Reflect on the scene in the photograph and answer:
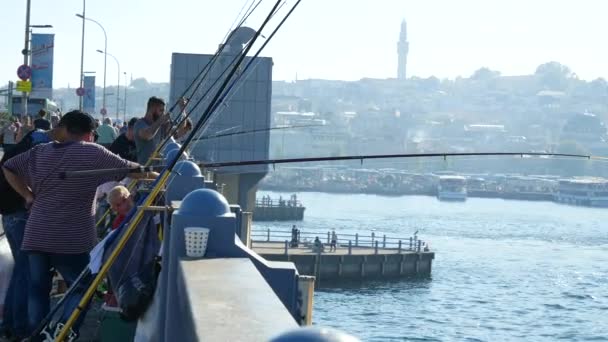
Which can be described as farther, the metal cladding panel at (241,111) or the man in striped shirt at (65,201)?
the metal cladding panel at (241,111)

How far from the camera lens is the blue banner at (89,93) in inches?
2048

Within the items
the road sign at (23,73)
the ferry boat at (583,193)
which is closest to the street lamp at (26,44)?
the road sign at (23,73)

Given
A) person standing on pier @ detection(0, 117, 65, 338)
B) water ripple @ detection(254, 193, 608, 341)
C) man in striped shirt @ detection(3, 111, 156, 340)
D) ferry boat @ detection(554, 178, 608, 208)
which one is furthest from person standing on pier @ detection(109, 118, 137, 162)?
ferry boat @ detection(554, 178, 608, 208)

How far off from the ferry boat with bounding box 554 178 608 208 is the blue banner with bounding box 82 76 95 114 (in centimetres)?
11003

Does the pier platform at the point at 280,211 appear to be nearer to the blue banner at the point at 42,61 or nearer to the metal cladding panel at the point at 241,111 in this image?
the metal cladding panel at the point at 241,111

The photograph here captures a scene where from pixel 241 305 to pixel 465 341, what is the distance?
41.9 m

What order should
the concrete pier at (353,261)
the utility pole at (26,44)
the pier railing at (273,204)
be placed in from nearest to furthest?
the utility pole at (26,44)
the concrete pier at (353,261)
the pier railing at (273,204)

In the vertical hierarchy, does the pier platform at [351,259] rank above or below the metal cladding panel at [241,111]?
below

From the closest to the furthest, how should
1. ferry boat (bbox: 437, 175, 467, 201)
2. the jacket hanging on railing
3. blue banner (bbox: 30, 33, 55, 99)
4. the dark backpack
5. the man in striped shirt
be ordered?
the jacket hanging on railing < the man in striped shirt < the dark backpack < blue banner (bbox: 30, 33, 55, 99) < ferry boat (bbox: 437, 175, 467, 201)

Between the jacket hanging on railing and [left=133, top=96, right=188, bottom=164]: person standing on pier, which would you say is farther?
[left=133, top=96, right=188, bottom=164]: person standing on pier

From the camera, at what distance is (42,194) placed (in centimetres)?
562

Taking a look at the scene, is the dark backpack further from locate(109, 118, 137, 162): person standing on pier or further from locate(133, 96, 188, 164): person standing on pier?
locate(109, 118, 137, 162): person standing on pier

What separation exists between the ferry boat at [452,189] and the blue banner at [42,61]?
123m

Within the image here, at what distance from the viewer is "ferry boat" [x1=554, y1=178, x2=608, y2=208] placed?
15588 centimetres
